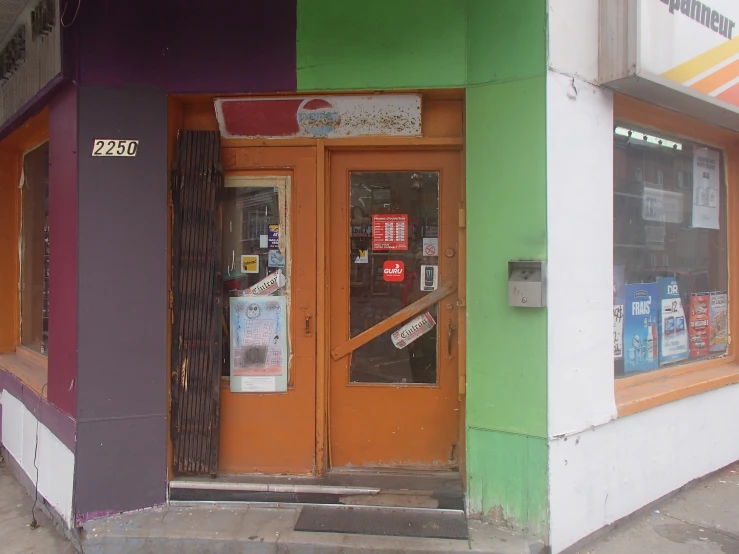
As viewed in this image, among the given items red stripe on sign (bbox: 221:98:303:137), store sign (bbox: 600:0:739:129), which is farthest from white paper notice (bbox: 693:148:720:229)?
red stripe on sign (bbox: 221:98:303:137)

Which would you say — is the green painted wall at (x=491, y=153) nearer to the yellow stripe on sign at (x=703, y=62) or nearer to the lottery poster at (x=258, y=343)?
the yellow stripe on sign at (x=703, y=62)

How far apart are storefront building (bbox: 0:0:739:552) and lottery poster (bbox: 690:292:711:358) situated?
1.68 ft

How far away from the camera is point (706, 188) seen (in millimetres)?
4777

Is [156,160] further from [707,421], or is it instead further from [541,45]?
[707,421]

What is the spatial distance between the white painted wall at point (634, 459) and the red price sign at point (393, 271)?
4.75 ft

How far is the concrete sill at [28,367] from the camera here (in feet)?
13.6

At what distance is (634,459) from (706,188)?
8.28ft

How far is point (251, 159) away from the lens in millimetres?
3861

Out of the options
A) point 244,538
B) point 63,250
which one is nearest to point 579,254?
point 244,538

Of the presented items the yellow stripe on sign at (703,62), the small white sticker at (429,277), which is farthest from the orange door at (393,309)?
the yellow stripe on sign at (703,62)

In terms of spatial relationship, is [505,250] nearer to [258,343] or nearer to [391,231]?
[391,231]

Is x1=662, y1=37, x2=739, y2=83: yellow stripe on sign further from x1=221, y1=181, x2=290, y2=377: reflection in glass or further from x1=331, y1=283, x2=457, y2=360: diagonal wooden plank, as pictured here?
x1=221, y1=181, x2=290, y2=377: reflection in glass

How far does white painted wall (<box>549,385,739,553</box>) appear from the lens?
331cm

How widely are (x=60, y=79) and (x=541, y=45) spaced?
2983 millimetres
